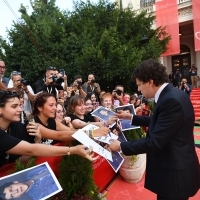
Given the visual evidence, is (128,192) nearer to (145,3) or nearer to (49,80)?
(49,80)

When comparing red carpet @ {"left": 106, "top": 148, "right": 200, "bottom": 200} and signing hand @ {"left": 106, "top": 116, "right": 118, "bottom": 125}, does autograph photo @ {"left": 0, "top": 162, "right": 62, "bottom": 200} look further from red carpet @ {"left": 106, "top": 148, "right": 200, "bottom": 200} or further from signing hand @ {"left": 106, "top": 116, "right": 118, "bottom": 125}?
red carpet @ {"left": 106, "top": 148, "right": 200, "bottom": 200}

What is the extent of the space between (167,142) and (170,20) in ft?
42.9

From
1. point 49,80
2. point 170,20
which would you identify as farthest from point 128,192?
point 170,20

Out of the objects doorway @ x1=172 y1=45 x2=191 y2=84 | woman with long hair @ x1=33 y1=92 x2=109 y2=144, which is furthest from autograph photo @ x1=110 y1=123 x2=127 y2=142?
doorway @ x1=172 y1=45 x2=191 y2=84

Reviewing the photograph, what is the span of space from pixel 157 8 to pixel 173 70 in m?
6.81

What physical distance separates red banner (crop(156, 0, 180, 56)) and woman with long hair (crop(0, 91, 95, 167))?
12334 mm

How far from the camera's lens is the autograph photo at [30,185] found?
155 cm

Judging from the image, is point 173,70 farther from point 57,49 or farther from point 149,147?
point 149,147

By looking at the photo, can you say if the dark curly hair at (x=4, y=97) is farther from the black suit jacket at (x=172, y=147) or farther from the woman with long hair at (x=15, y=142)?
the black suit jacket at (x=172, y=147)

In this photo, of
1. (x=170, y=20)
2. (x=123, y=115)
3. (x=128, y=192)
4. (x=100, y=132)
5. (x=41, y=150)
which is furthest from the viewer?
(x=170, y=20)

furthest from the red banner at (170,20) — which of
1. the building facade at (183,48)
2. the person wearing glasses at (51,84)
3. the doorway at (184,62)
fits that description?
the person wearing glasses at (51,84)

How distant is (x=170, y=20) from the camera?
13180mm

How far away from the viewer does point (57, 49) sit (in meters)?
11.0

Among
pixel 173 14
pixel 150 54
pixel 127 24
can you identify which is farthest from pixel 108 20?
pixel 173 14
